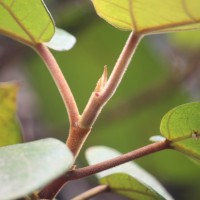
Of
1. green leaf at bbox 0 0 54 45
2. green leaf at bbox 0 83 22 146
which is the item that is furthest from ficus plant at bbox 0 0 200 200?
green leaf at bbox 0 83 22 146

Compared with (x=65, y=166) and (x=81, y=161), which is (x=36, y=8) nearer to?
(x=65, y=166)

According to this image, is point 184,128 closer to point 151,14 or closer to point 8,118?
point 151,14

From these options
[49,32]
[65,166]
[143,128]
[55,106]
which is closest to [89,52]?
[55,106]

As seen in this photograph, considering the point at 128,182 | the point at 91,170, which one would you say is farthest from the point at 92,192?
the point at 91,170

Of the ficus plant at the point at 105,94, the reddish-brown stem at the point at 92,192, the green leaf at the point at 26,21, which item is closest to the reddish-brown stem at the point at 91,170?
the ficus plant at the point at 105,94

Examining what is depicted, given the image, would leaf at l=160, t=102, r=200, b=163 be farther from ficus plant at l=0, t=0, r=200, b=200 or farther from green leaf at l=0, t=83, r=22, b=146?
green leaf at l=0, t=83, r=22, b=146

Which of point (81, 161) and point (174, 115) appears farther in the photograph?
point (81, 161)

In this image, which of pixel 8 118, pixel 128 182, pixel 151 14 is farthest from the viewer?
pixel 8 118
